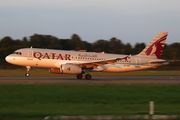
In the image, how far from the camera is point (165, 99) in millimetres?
13594

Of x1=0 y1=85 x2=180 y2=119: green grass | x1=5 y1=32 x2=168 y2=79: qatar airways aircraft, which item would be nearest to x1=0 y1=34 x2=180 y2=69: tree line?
x1=5 y1=32 x2=168 y2=79: qatar airways aircraft

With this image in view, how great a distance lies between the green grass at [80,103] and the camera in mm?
10031

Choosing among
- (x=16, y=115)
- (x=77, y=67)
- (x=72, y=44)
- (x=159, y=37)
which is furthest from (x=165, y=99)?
(x=72, y=44)

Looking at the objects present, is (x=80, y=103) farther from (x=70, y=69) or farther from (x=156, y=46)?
(x=156, y=46)

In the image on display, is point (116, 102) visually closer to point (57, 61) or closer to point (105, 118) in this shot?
point (105, 118)

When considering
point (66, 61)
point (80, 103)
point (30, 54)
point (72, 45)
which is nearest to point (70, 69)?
point (66, 61)

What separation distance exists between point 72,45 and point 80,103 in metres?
99.0

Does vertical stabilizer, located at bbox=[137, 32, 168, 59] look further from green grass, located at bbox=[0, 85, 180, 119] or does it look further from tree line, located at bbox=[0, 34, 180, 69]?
tree line, located at bbox=[0, 34, 180, 69]

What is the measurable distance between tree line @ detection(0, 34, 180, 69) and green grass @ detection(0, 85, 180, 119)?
155ft

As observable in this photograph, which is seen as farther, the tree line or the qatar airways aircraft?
the tree line

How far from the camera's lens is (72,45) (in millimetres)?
110625

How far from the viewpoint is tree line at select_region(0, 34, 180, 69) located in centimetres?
8044

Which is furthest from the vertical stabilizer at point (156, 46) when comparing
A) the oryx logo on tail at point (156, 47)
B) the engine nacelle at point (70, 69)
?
the engine nacelle at point (70, 69)

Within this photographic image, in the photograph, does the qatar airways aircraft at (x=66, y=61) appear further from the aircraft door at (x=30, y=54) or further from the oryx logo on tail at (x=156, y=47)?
the oryx logo on tail at (x=156, y=47)
